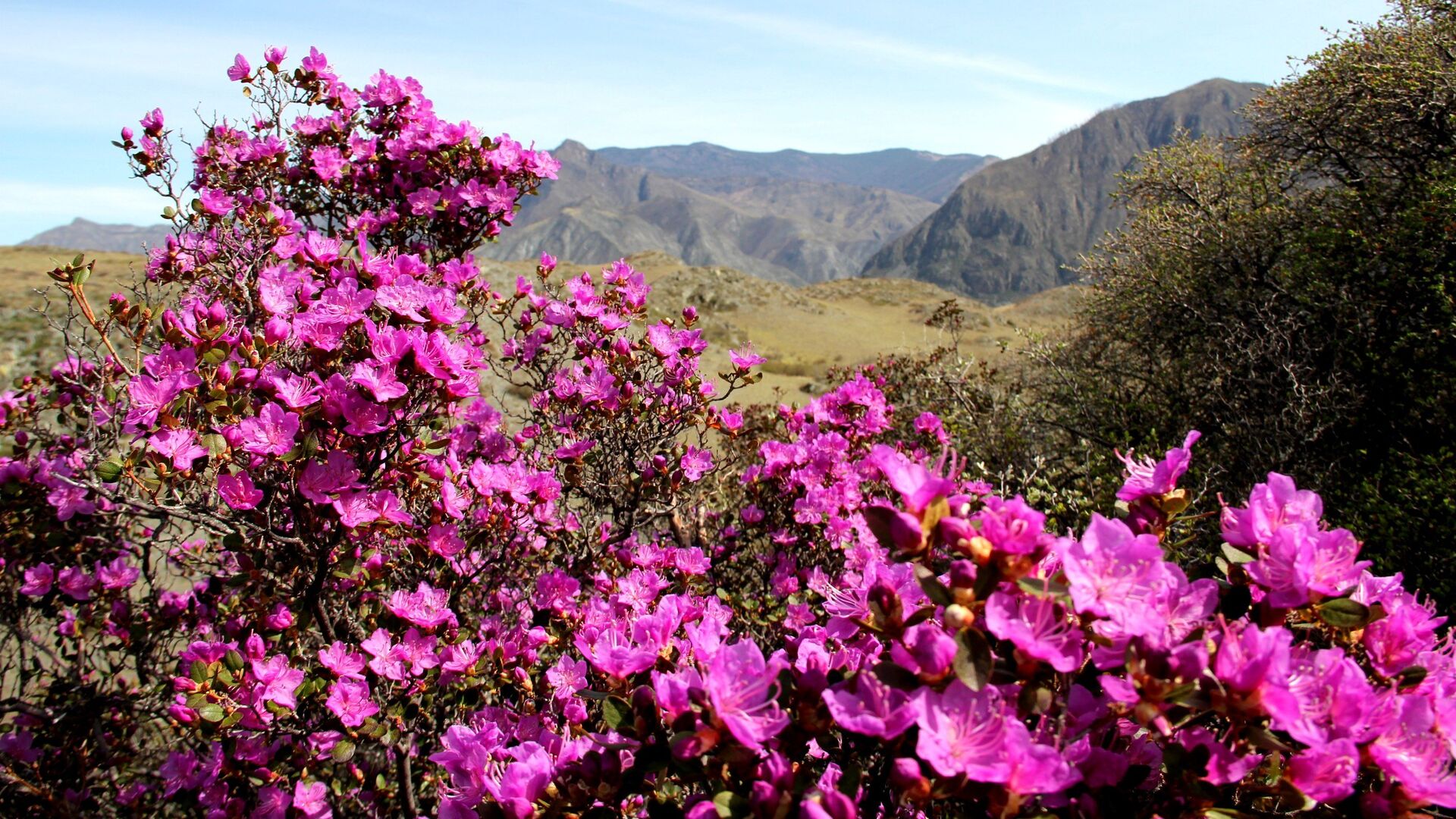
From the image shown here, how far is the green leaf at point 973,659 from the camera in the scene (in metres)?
1.05

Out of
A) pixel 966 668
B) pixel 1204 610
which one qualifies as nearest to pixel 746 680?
pixel 966 668

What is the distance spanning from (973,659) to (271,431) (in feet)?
6.24

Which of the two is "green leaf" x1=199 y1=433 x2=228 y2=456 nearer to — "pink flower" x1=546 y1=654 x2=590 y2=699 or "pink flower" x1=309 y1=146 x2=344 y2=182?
"pink flower" x1=546 y1=654 x2=590 y2=699

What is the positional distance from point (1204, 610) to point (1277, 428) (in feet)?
16.4

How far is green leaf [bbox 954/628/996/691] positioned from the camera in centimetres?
105

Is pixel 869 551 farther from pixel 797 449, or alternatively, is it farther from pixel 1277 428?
pixel 1277 428

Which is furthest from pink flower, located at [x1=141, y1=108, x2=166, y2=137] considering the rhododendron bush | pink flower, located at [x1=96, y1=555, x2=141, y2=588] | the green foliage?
the green foliage

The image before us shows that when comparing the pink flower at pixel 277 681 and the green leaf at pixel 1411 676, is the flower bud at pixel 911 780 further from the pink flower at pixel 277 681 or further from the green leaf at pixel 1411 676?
the pink flower at pixel 277 681

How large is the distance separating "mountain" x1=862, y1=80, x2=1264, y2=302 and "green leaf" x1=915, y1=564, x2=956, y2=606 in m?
158

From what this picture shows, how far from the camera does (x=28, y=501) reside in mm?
3125

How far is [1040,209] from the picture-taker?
162125mm

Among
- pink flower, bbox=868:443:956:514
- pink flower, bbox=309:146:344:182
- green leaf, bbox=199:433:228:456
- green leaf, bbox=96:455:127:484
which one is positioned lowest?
green leaf, bbox=96:455:127:484

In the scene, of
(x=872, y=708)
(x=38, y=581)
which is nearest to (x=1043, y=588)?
(x=872, y=708)

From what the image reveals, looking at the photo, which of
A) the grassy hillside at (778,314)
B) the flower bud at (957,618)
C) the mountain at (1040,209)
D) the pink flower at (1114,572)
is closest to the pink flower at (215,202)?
the flower bud at (957,618)
